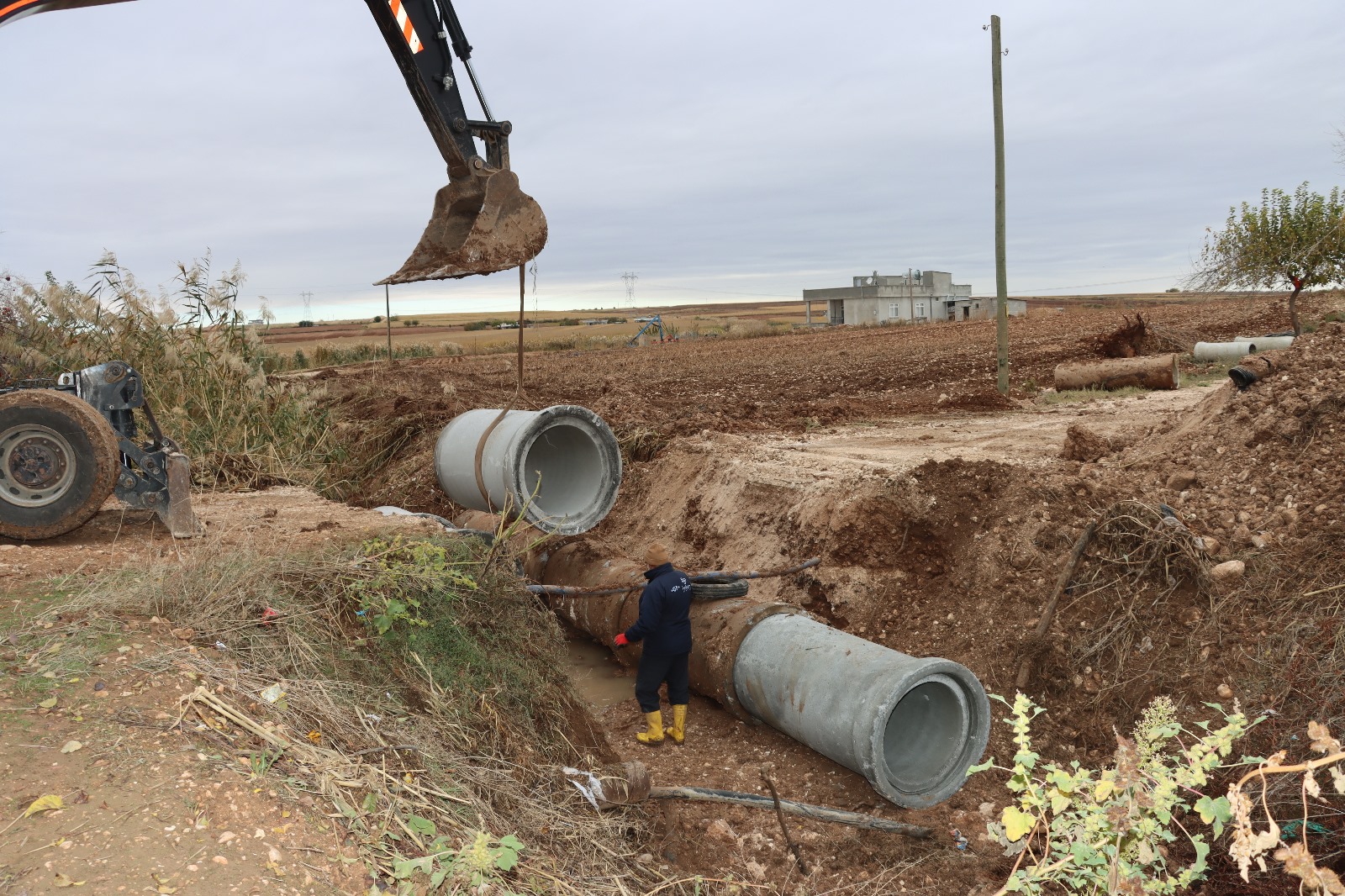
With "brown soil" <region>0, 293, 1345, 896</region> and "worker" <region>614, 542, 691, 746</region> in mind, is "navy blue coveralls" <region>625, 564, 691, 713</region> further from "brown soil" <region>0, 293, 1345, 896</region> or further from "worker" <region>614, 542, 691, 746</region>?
"brown soil" <region>0, 293, 1345, 896</region>

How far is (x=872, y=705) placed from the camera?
5.36 meters

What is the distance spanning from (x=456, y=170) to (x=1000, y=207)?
10563 mm

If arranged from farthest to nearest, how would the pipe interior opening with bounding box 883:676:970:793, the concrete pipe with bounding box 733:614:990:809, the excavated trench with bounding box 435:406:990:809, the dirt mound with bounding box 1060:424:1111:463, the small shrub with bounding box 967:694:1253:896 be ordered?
the dirt mound with bounding box 1060:424:1111:463, the pipe interior opening with bounding box 883:676:970:793, the excavated trench with bounding box 435:406:990:809, the concrete pipe with bounding box 733:614:990:809, the small shrub with bounding box 967:694:1253:896

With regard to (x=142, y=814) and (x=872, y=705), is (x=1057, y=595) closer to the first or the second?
(x=872, y=705)

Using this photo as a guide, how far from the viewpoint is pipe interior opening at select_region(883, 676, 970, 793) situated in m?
5.64

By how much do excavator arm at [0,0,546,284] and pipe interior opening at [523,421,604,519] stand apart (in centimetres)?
145

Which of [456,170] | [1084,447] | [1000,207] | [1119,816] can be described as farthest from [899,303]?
[1119,816]

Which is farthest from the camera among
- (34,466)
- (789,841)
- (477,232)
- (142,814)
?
(477,232)

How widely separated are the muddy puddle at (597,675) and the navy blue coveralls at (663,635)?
2.59 ft

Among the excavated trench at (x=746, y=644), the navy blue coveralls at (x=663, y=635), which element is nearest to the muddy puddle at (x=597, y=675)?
the excavated trench at (x=746, y=644)

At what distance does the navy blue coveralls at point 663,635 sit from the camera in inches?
258

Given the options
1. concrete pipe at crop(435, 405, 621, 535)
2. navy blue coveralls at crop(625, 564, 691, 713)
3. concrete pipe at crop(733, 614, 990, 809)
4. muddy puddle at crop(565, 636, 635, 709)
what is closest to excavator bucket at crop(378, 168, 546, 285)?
concrete pipe at crop(435, 405, 621, 535)

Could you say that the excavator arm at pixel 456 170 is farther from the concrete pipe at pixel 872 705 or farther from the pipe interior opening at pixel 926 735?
the pipe interior opening at pixel 926 735

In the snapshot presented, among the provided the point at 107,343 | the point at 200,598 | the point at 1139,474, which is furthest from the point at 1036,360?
the point at 200,598
